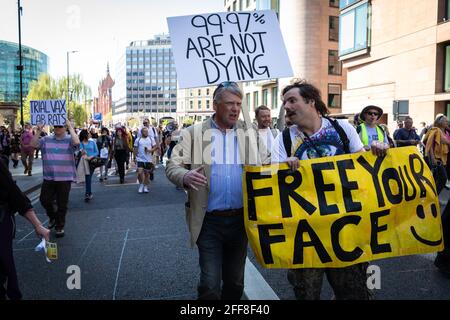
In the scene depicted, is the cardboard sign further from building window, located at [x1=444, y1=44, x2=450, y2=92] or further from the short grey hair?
building window, located at [x1=444, y1=44, x2=450, y2=92]

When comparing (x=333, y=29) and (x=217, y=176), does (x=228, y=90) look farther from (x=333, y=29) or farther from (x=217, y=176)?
(x=333, y=29)

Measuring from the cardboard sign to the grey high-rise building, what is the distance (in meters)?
174

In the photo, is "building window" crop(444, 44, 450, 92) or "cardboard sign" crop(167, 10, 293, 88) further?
"building window" crop(444, 44, 450, 92)

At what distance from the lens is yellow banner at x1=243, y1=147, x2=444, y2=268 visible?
2920 millimetres

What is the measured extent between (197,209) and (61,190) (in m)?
4.65

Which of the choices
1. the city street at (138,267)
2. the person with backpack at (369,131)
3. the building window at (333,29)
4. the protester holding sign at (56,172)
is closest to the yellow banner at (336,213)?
the city street at (138,267)

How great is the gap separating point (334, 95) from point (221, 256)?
44006mm

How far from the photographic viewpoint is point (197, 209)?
10.1ft

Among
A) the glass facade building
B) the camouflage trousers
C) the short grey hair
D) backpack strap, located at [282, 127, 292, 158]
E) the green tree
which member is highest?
the glass facade building

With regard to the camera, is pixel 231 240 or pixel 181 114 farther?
pixel 181 114

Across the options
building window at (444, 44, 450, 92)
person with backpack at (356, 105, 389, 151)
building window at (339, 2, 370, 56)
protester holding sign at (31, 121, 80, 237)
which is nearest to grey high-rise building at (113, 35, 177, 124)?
building window at (339, 2, 370, 56)

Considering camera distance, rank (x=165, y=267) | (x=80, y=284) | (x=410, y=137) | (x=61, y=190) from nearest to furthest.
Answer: (x=80, y=284)
(x=165, y=267)
(x=61, y=190)
(x=410, y=137)

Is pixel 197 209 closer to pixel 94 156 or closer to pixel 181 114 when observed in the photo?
pixel 94 156
